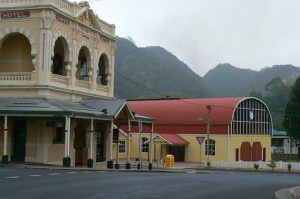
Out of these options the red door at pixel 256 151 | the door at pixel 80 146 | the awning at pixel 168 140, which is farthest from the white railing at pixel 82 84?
the red door at pixel 256 151

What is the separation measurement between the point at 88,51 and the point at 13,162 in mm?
9942

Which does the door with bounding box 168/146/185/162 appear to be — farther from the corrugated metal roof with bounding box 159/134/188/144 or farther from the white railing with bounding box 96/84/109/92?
the white railing with bounding box 96/84/109/92

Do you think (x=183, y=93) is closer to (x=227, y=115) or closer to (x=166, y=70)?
(x=166, y=70)

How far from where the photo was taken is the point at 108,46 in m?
39.4

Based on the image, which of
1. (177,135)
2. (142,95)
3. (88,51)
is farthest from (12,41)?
(142,95)

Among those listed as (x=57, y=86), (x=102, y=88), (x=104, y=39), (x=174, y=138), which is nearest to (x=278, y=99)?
(x=174, y=138)

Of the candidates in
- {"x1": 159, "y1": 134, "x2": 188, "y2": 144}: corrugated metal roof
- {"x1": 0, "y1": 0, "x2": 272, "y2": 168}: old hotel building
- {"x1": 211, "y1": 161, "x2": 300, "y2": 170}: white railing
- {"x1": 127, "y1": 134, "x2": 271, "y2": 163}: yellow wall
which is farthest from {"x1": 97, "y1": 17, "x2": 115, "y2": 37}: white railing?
{"x1": 127, "y1": 134, "x2": 271, "y2": 163}: yellow wall

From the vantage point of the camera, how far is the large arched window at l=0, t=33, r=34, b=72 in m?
33.0

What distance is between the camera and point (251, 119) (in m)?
60.7

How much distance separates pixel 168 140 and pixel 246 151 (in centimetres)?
988

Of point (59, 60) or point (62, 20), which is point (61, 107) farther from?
point (59, 60)

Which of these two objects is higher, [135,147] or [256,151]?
[135,147]

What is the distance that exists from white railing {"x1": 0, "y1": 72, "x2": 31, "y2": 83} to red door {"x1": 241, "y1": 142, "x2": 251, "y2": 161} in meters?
33.2

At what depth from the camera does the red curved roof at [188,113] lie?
188ft
